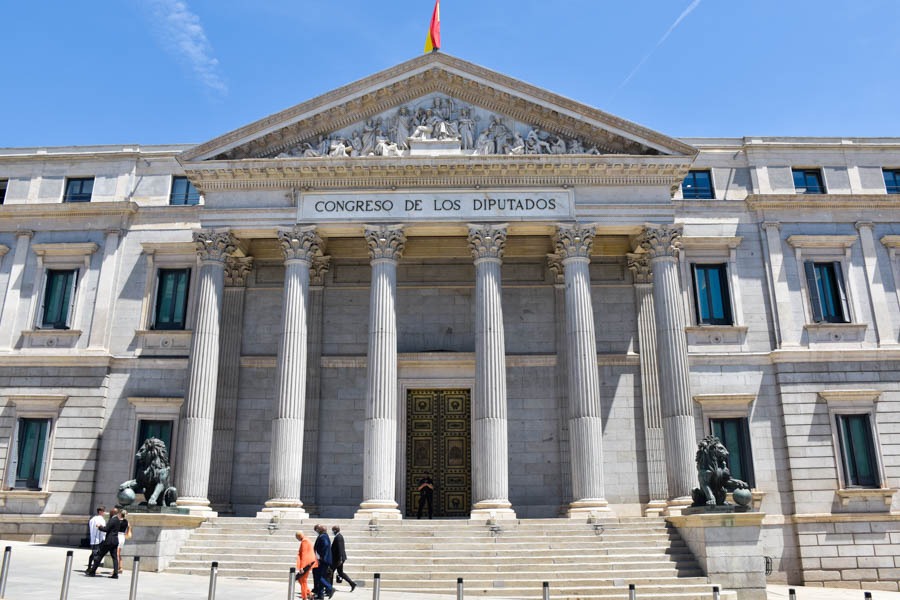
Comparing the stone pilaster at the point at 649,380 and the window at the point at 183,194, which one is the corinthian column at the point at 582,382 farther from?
the window at the point at 183,194

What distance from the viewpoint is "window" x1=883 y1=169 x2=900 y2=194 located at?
33.7m

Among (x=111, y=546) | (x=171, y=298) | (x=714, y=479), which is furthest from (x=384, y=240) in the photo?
(x=714, y=479)

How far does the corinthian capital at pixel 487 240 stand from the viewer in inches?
1118

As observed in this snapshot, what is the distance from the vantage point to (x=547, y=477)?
3083 centimetres

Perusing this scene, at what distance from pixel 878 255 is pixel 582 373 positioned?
597 inches

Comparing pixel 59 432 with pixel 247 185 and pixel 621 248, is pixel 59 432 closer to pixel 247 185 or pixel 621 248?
pixel 247 185

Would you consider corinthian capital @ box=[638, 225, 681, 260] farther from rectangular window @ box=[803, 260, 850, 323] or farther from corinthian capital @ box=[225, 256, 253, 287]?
corinthian capital @ box=[225, 256, 253, 287]

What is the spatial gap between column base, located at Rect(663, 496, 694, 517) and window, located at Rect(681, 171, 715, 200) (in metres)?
14.3

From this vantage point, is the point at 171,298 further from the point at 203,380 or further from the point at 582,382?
the point at 582,382

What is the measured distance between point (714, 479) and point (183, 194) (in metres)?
25.3

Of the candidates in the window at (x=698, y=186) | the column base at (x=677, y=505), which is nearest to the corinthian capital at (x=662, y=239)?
the window at (x=698, y=186)

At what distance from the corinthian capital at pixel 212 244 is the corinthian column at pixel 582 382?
41.2 ft

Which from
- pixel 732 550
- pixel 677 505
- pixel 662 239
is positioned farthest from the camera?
pixel 662 239

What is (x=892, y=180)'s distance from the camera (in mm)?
33875
